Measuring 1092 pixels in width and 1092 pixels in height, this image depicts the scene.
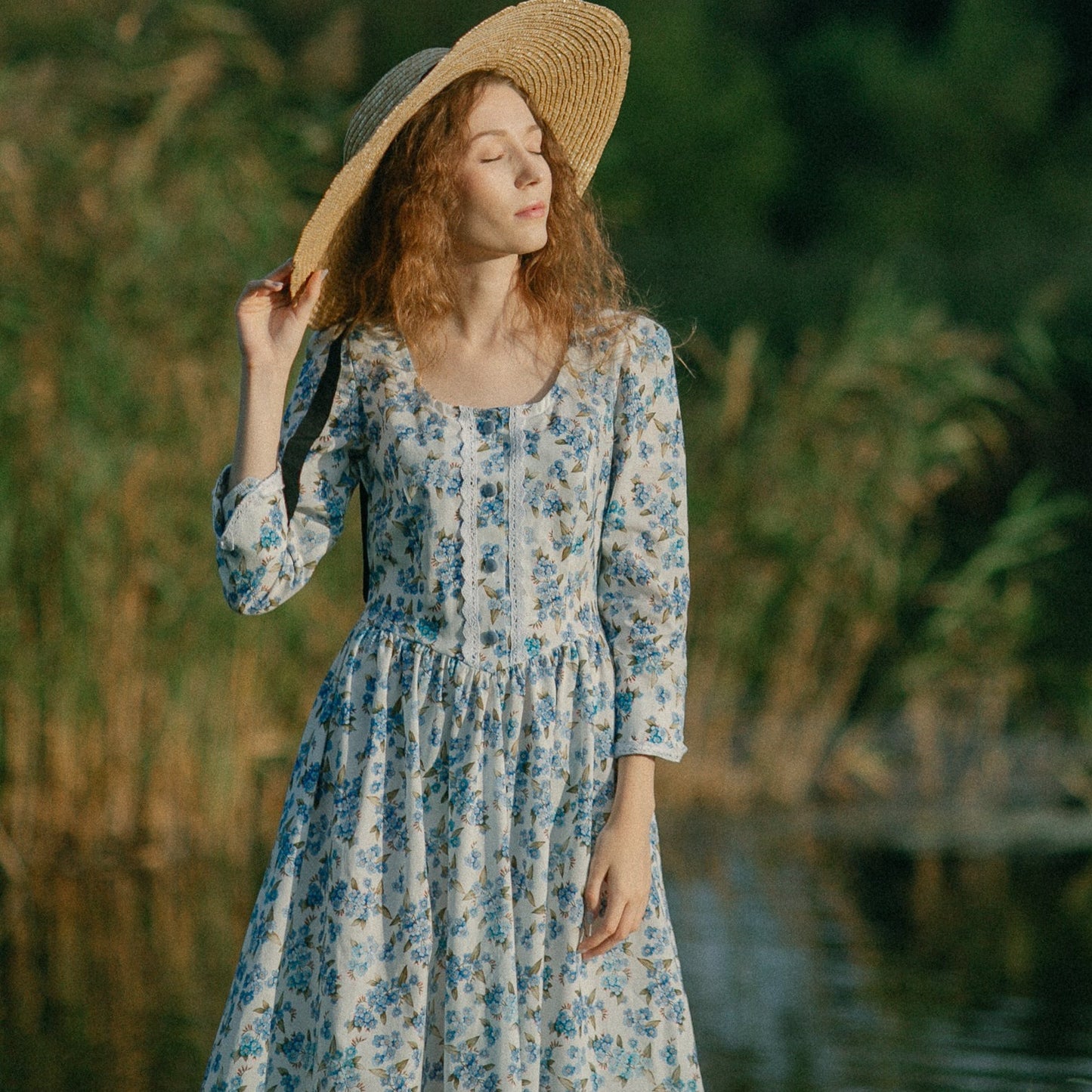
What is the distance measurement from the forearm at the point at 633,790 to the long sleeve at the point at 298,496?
0.40 meters

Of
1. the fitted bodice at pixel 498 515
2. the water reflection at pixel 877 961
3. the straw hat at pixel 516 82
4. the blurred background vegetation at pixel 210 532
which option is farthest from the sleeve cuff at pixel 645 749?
the water reflection at pixel 877 961

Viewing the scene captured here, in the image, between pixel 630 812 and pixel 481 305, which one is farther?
pixel 481 305

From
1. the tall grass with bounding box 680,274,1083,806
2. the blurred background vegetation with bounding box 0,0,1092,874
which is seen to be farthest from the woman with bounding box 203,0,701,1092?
the tall grass with bounding box 680,274,1083,806

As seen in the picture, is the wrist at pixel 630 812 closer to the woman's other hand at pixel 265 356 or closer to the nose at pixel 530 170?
the woman's other hand at pixel 265 356

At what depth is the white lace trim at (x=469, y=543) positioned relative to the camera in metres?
2.04

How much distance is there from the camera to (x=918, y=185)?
761 inches

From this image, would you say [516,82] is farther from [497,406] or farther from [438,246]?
[497,406]

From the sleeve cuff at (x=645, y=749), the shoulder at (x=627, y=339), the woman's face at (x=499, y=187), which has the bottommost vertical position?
the sleeve cuff at (x=645, y=749)

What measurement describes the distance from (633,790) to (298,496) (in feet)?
1.56

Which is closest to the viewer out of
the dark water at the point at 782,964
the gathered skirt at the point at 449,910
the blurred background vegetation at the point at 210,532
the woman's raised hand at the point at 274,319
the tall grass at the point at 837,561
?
the gathered skirt at the point at 449,910

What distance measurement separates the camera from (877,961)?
432 centimetres

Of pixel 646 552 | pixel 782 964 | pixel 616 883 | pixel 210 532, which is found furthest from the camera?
pixel 210 532

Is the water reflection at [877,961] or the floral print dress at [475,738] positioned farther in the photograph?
the water reflection at [877,961]

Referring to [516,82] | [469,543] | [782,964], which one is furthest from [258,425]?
[782,964]
